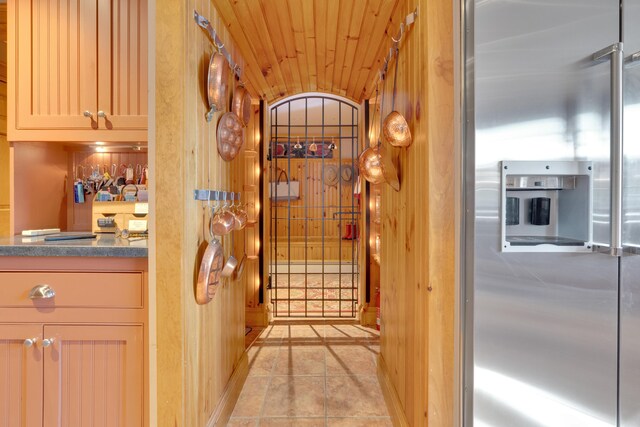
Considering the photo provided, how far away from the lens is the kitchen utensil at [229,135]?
64.9 inches

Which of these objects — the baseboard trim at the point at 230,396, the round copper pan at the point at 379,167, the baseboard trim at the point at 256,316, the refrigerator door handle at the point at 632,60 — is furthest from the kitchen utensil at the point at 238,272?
the refrigerator door handle at the point at 632,60

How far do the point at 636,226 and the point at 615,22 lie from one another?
77 centimetres

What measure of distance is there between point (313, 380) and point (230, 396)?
2.02ft

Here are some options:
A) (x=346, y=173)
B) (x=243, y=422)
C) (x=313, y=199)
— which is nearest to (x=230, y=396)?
(x=243, y=422)

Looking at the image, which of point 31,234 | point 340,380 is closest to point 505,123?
point 340,380

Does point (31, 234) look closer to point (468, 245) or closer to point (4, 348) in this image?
point (4, 348)

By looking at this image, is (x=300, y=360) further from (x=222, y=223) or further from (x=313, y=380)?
(x=222, y=223)

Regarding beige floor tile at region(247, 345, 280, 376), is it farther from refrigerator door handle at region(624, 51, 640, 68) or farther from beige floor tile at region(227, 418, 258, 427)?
refrigerator door handle at region(624, 51, 640, 68)

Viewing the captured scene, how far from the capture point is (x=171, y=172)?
1277mm

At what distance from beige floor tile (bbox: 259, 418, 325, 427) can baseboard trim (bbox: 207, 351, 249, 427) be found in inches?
8.2

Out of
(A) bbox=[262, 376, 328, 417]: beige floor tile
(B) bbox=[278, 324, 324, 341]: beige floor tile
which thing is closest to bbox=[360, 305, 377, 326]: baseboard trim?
(B) bbox=[278, 324, 324, 341]: beige floor tile

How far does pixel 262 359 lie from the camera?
2.53m

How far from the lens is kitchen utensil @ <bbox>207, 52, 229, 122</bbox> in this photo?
4.76 ft

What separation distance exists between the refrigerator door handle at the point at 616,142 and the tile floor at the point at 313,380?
1.47 meters
